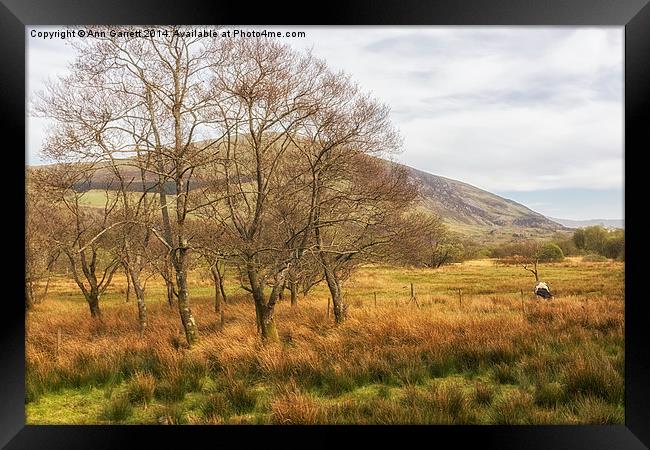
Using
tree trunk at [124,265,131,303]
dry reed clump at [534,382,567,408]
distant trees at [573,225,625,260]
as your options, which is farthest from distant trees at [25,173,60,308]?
distant trees at [573,225,625,260]

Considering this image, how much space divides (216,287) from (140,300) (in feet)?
2.11

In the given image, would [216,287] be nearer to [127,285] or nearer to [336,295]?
[127,285]

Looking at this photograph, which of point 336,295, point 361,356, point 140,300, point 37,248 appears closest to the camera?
point 37,248

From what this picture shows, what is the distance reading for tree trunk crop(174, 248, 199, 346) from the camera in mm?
2799

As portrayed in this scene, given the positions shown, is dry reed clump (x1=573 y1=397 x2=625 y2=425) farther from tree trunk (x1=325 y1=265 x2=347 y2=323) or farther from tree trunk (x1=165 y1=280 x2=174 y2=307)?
tree trunk (x1=165 y1=280 x2=174 y2=307)

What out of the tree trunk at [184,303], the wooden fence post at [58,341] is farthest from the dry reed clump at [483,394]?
the wooden fence post at [58,341]

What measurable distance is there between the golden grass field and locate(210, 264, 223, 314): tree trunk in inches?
2.4

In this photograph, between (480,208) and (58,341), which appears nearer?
(58,341)

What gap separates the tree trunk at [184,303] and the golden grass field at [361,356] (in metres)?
0.06

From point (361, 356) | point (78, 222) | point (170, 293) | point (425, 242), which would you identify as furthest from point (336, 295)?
point (78, 222)

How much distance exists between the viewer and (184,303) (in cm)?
290

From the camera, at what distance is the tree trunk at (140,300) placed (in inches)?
115
